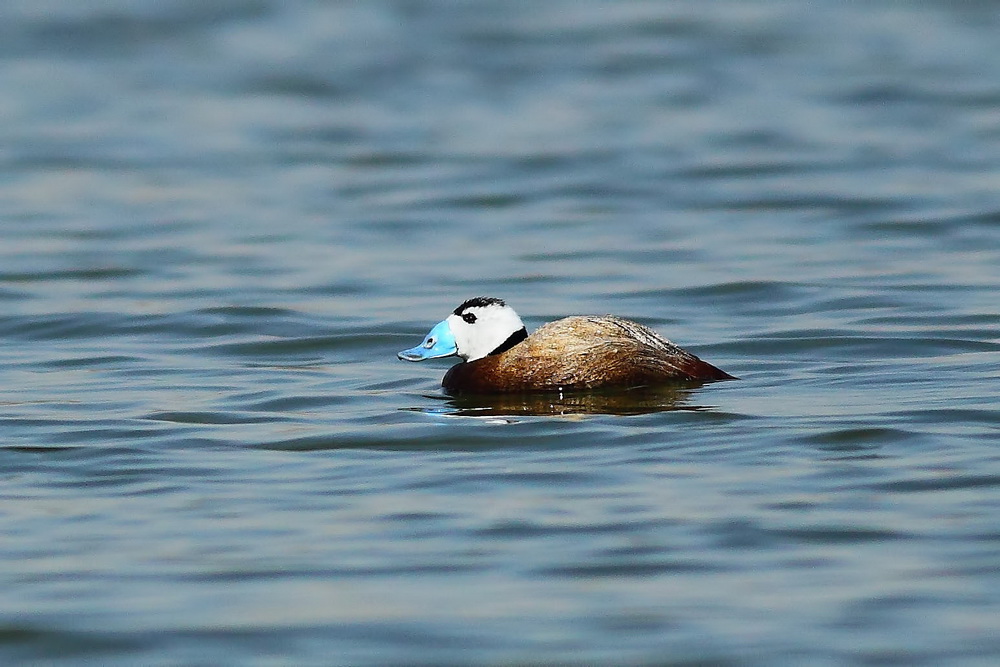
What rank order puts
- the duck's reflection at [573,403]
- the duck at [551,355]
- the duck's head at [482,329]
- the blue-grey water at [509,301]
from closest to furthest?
the blue-grey water at [509,301] → the duck's reflection at [573,403] → the duck at [551,355] → the duck's head at [482,329]

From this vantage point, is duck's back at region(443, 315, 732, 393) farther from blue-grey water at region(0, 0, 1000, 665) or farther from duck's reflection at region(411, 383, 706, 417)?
blue-grey water at region(0, 0, 1000, 665)

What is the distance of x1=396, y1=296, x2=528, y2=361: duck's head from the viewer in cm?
1000

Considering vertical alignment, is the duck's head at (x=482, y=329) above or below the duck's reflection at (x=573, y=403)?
above

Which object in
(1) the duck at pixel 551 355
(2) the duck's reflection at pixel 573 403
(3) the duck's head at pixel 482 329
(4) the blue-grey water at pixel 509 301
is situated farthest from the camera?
(3) the duck's head at pixel 482 329

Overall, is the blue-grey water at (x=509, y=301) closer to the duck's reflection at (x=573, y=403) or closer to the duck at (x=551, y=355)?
the duck's reflection at (x=573, y=403)

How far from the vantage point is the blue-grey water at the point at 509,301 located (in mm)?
6008

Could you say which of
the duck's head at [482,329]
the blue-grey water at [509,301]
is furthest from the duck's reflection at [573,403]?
the duck's head at [482,329]

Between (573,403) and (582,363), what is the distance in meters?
0.32

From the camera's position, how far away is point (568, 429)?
8672mm

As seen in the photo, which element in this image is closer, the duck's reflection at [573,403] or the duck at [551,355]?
the duck's reflection at [573,403]

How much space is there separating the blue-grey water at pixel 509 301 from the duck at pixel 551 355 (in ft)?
0.66

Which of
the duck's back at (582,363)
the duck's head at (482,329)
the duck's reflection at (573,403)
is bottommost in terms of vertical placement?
the duck's reflection at (573,403)

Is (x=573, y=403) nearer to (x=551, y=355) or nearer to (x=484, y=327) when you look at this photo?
(x=551, y=355)

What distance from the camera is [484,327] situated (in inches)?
394
